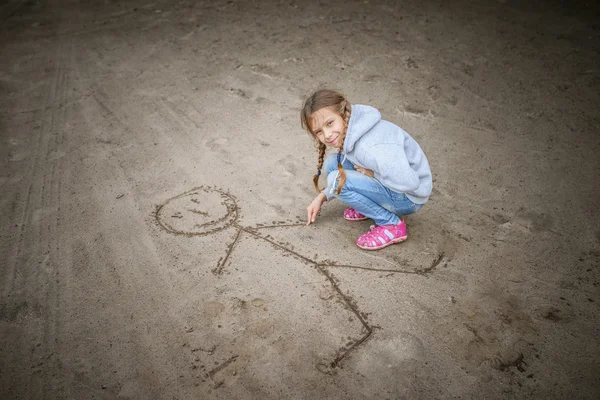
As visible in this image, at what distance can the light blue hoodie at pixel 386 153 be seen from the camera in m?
2.18

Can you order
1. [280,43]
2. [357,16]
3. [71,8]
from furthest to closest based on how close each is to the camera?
[71,8] < [357,16] < [280,43]

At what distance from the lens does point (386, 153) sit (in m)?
2.20

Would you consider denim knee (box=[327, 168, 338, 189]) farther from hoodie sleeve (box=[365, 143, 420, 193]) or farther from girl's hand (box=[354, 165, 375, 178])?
hoodie sleeve (box=[365, 143, 420, 193])

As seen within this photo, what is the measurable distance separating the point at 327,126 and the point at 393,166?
15.3 inches

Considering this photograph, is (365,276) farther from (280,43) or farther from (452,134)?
(280,43)

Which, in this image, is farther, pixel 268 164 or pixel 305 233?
pixel 268 164

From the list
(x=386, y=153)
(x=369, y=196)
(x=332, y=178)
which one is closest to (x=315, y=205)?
(x=332, y=178)

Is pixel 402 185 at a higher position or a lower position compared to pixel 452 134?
higher

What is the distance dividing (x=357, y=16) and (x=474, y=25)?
130 centimetres

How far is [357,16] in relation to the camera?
16.9ft

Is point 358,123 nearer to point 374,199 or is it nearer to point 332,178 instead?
point 332,178

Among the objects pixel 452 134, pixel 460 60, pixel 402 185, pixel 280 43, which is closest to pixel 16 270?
pixel 402 185

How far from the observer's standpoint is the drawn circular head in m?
2.69

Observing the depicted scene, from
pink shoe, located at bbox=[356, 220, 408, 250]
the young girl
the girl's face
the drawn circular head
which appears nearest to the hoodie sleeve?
the young girl
